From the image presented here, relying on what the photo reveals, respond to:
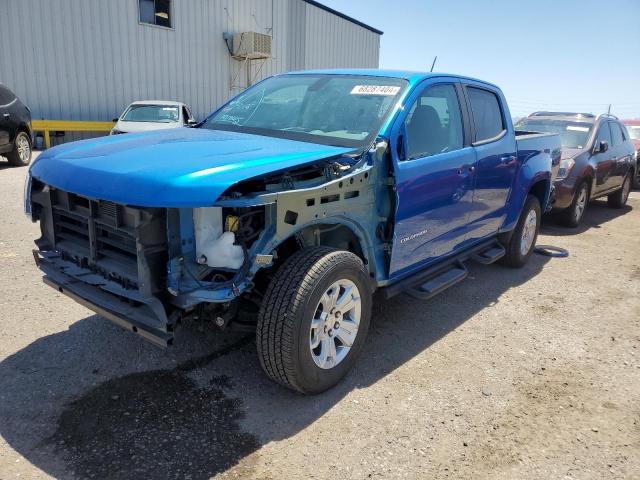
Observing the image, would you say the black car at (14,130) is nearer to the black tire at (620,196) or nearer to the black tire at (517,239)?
the black tire at (517,239)

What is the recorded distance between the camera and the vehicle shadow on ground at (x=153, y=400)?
2539 mm

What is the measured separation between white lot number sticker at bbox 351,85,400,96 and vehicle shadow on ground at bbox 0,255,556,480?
5.83ft

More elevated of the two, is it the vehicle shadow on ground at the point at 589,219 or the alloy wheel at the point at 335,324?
the alloy wheel at the point at 335,324

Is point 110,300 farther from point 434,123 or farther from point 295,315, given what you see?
point 434,123

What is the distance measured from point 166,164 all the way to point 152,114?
11.4 m

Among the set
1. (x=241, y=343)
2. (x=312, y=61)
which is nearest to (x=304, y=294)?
(x=241, y=343)

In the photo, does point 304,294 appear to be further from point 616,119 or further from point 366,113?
point 616,119

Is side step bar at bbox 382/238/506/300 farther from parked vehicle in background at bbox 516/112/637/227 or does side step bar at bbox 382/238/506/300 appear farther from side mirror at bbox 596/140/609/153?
side mirror at bbox 596/140/609/153

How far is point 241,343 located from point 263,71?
19.9 m

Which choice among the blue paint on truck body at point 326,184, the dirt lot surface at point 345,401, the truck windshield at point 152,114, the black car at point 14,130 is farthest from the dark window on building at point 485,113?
the truck windshield at point 152,114

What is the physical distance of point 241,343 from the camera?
3.73 m

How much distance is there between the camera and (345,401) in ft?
10.2

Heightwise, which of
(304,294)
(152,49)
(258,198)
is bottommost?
(304,294)

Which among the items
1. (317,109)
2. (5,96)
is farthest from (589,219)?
(5,96)
